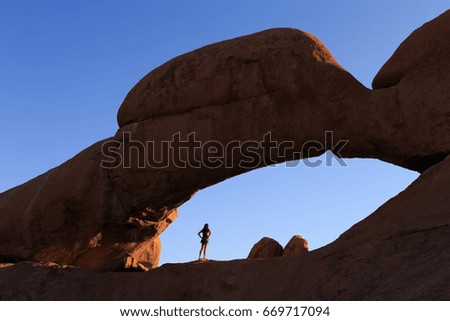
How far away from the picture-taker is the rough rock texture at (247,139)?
359 inches

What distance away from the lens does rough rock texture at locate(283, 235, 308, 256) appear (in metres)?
21.4

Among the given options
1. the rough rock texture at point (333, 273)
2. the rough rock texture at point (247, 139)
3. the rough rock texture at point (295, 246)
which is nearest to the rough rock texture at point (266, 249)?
the rough rock texture at point (295, 246)

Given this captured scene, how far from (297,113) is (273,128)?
57 cm

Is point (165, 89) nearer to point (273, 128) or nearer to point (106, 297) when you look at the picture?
point (273, 128)

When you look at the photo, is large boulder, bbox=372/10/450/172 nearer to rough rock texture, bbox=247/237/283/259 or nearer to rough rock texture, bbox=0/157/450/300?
rough rock texture, bbox=0/157/450/300

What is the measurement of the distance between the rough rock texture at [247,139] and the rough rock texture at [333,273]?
0.05m

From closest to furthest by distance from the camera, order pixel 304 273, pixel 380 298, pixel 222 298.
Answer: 1. pixel 380 298
2. pixel 304 273
3. pixel 222 298

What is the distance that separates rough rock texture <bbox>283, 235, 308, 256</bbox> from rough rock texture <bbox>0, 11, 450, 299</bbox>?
9.24 metres

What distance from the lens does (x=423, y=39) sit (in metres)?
10.1

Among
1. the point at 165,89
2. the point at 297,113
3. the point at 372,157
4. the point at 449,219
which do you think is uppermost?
the point at 165,89

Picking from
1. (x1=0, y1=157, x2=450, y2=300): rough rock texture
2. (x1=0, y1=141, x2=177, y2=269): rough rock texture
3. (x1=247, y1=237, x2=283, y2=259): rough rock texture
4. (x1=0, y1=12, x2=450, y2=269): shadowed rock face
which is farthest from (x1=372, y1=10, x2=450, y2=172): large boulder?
(x1=247, y1=237, x2=283, y2=259): rough rock texture

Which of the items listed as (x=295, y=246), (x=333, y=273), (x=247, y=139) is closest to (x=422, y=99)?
(x=247, y=139)

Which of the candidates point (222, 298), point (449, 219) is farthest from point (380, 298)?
point (222, 298)

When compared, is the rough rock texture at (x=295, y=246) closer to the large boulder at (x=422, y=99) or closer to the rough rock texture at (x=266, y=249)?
the rough rock texture at (x=266, y=249)
